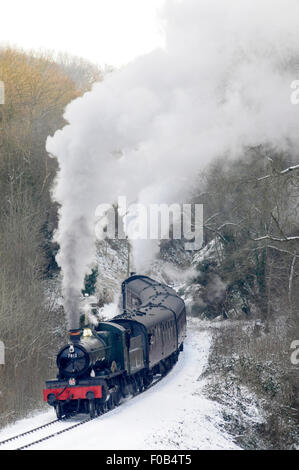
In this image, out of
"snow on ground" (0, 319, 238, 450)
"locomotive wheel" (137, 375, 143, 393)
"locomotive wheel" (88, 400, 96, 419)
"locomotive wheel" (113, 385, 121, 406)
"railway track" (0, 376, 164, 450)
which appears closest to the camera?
"snow on ground" (0, 319, 238, 450)

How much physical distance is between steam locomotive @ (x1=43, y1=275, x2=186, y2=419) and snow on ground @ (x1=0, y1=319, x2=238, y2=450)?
0.52 meters

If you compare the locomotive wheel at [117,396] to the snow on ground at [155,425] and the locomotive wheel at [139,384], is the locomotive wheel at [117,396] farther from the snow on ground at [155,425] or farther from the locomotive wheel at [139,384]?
the locomotive wheel at [139,384]

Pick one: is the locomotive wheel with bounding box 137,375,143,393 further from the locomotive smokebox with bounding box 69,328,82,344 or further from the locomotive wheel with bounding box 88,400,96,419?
the locomotive smokebox with bounding box 69,328,82,344

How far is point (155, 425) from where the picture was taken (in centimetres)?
1339

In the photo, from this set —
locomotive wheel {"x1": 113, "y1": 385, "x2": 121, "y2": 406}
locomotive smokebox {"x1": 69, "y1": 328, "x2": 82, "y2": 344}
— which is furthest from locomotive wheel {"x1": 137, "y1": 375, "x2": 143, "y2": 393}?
Answer: locomotive smokebox {"x1": 69, "y1": 328, "x2": 82, "y2": 344}

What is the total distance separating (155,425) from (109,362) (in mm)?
2965

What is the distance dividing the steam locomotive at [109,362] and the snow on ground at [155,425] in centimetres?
52

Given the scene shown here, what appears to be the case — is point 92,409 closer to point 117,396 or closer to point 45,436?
point 117,396

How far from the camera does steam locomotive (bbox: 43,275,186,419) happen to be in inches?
576

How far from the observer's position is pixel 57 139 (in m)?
16.4

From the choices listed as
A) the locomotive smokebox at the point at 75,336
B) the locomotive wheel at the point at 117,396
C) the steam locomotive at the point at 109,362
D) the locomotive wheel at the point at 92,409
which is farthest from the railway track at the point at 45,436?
the locomotive smokebox at the point at 75,336

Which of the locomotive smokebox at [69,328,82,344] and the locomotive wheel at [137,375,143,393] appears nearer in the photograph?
the locomotive smokebox at [69,328,82,344]

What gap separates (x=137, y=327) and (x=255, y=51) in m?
10.6
